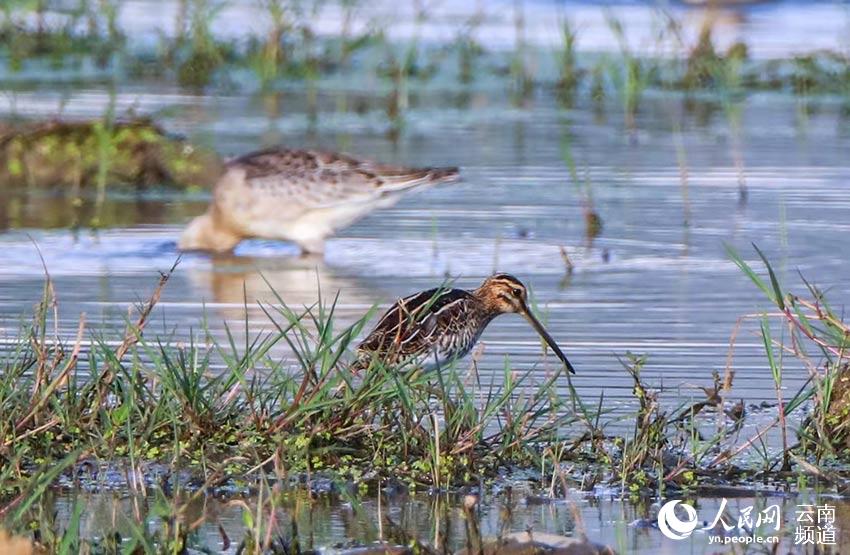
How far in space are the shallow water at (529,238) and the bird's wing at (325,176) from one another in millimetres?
296

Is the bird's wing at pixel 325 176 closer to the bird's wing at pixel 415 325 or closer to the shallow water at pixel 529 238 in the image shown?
the shallow water at pixel 529 238

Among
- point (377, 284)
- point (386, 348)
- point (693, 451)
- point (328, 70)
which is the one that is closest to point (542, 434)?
point (693, 451)

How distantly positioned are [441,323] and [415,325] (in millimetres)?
148

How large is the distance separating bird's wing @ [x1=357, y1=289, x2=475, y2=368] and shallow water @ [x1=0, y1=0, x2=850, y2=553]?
484 millimetres

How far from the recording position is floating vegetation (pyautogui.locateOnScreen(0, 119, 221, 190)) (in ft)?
44.4

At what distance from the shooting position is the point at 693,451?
6176mm

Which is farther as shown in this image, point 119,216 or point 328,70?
point 328,70

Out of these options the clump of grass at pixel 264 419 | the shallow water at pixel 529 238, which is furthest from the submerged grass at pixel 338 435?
the shallow water at pixel 529 238

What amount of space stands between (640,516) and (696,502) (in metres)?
0.22

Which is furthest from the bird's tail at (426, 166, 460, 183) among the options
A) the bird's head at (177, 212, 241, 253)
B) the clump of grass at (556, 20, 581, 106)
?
the clump of grass at (556, 20, 581, 106)

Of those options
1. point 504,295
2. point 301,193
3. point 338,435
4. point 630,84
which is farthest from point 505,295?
point 630,84

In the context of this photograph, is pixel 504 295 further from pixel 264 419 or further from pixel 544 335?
pixel 264 419

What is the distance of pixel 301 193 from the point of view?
11.6 metres

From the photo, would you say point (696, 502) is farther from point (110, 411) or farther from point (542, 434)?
point (110, 411)
